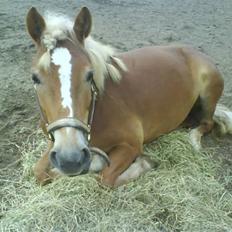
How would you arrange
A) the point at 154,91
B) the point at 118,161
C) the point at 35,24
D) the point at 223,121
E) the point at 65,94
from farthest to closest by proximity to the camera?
the point at 223,121 → the point at 154,91 → the point at 118,161 → the point at 35,24 → the point at 65,94

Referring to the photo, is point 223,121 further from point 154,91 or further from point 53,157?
point 53,157

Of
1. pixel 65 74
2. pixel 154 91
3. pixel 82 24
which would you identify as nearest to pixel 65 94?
pixel 65 74

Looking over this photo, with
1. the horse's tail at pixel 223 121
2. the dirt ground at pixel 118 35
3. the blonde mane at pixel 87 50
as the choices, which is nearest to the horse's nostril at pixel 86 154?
the blonde mane at pixel 87 50

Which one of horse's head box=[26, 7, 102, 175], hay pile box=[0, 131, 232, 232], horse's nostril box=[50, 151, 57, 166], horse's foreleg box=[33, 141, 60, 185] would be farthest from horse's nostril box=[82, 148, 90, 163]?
horse's foreleg box=[33, 141, 60, 185]

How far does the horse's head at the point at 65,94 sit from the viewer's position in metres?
2.76

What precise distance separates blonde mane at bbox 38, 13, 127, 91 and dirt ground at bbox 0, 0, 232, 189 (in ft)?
3.33

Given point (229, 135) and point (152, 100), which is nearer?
point (152, 100)

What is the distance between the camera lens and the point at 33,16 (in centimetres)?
312

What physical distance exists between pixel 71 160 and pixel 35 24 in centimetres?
100

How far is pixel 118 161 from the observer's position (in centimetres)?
346

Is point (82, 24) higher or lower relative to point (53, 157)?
higher

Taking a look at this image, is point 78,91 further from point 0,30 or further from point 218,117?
point 0,30

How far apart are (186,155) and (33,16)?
168 cm

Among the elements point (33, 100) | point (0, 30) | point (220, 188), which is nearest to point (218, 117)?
point (220, 188)
